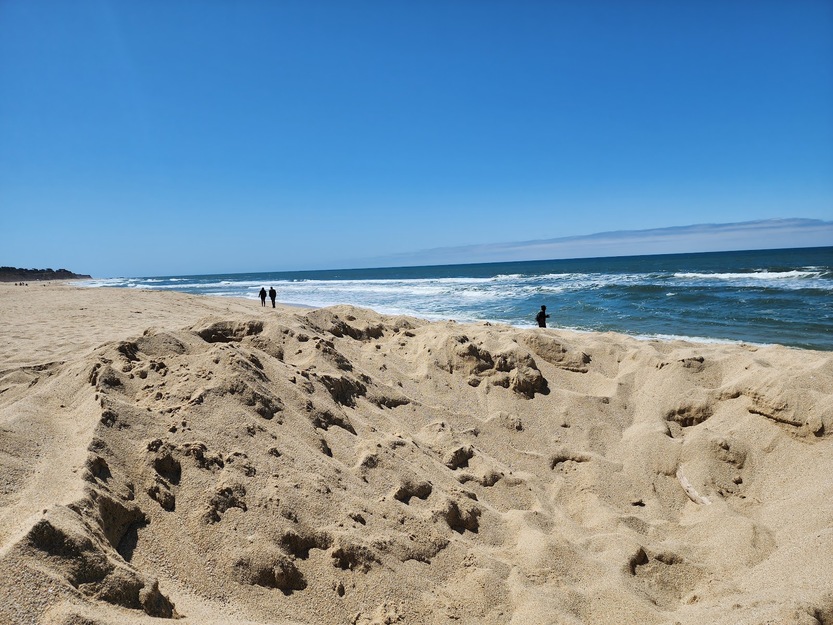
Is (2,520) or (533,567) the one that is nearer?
(2,520)

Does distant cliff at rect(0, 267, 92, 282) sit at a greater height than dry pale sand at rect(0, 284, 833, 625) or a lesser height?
greater

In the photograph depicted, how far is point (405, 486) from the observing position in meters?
3.21

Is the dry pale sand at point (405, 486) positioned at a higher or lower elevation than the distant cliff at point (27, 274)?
lower

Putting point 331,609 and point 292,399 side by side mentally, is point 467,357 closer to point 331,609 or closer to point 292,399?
point 292,399

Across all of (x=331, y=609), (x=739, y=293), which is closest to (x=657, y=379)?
(x=331, y=609)

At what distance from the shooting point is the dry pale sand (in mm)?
2205

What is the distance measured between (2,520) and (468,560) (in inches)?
→ 86.3

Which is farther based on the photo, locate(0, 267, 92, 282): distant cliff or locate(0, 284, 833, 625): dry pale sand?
locate(0, 267, 92, 282): distant cliff

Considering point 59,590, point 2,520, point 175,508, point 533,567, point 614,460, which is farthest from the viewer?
point 614,460

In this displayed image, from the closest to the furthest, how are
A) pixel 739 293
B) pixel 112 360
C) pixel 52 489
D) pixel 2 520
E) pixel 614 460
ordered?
1. pixel 2 520
2. pixel 52 489
3. pixel 112 360
4. pixel 614 460
5. pixel 739 293

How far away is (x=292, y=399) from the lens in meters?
3.71

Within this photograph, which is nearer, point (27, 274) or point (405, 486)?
point (405, 486)

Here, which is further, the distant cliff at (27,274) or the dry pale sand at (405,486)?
the distant cliff at (27,274)

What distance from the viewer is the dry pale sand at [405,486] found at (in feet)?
7.23
